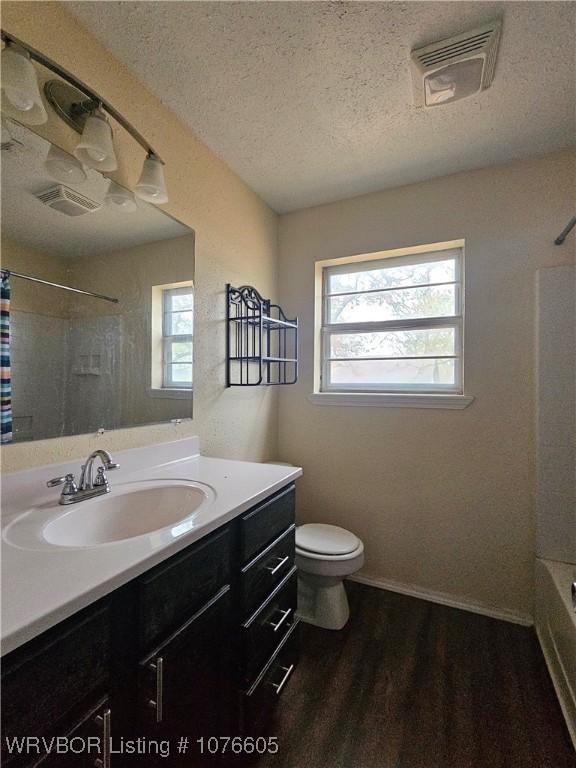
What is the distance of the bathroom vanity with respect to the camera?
0.52 meters

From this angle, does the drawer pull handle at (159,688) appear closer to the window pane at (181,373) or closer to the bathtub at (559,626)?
the window pane at (181,373)

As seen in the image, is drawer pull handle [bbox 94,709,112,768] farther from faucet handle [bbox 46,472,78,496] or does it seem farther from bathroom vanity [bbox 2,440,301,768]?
faucet handle [bbox 46,472,78,496]

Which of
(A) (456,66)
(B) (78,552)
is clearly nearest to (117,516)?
(B) (78,552)

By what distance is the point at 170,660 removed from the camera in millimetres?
736

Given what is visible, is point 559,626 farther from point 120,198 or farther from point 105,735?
point 120,198

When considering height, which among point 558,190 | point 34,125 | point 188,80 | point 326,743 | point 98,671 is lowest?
point 326,743

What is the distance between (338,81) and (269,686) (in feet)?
7.28

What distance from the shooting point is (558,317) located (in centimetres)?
159

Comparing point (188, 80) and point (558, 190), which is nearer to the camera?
point (188, 80)

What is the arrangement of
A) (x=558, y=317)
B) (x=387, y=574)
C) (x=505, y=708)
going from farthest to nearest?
(x=387, y=574) < (x=558, y=317) < (x=505, y=708)

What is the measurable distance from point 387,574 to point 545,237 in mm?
2025

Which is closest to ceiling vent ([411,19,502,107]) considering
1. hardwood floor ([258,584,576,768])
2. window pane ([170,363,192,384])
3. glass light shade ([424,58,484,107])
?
glass light shade ([424,58,484,107])

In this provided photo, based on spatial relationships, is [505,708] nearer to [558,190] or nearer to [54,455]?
[54,455]

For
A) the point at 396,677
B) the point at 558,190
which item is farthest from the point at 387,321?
the point at 396,677
